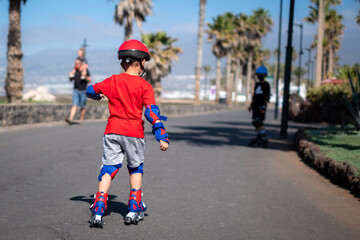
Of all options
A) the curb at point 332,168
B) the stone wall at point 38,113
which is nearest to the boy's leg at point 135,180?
the curb at point 332,168

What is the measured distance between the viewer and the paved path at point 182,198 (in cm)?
438

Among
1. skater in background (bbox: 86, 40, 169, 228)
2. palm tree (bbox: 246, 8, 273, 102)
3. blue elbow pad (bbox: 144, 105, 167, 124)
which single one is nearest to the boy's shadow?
skater in background (bbox: 86, 40, 169, 228)

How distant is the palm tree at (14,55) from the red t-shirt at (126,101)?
17664 mm

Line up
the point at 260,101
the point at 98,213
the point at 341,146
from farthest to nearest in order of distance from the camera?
1. the point at 260,101
2. the point at 341,146
3. the point at 98,213

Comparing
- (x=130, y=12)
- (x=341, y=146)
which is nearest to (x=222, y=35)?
(x=130, y=12)

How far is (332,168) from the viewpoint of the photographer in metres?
7.40

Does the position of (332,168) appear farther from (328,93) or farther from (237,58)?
(237,58)

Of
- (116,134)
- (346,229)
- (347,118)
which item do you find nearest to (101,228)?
(116,134)

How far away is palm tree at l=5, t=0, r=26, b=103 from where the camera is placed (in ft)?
68.9

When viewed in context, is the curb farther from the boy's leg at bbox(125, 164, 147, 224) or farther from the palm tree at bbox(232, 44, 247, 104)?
the palm tree at bbox(232, 44, 247, 104)

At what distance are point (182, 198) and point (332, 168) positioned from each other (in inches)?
109

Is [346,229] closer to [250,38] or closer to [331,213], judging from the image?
[331,213]

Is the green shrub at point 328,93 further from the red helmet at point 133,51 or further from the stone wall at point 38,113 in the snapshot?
the red helmet at point 133,51

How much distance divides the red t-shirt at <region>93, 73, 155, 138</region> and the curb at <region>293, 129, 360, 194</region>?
10.2ft
